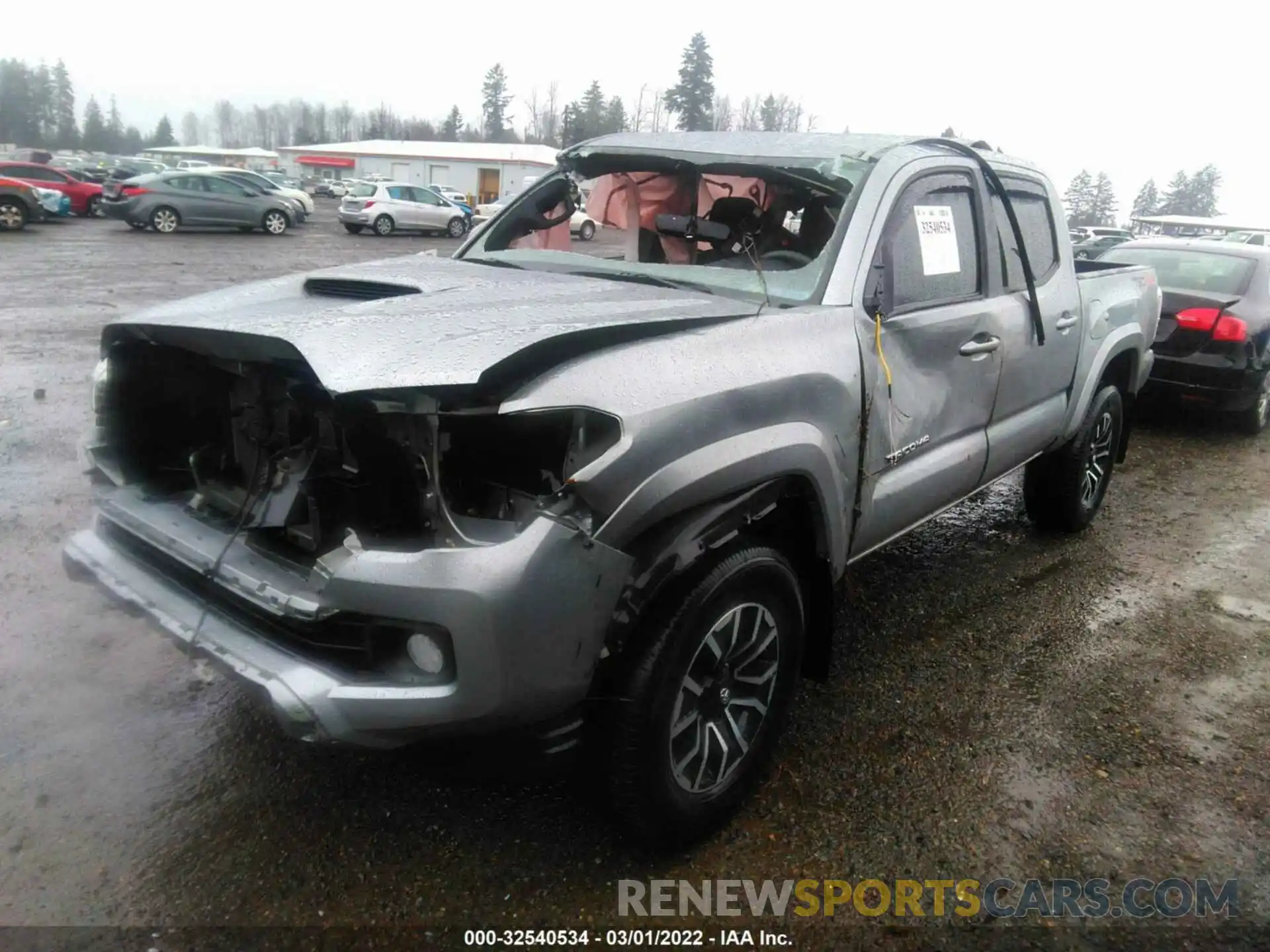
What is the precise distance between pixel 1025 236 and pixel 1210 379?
437cm

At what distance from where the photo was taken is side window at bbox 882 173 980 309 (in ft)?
10.9

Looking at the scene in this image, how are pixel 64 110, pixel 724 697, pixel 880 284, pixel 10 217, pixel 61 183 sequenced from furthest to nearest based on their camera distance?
pixel 64 110
pixel 61 183
pixel 10 217
pixel 880 284
pixel 724 697

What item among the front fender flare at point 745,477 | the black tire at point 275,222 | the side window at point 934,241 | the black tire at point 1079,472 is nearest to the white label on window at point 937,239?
the side window at point 934,241

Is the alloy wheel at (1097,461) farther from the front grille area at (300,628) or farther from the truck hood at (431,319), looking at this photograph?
the front grille area at (300,628)

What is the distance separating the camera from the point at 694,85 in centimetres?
7112

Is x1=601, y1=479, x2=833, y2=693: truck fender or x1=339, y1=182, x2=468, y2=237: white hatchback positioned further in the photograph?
x1=339, y1=182, x2=468, y2=237: white hatchback

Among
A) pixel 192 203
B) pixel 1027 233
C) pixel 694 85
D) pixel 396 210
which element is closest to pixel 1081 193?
pixel 694 85

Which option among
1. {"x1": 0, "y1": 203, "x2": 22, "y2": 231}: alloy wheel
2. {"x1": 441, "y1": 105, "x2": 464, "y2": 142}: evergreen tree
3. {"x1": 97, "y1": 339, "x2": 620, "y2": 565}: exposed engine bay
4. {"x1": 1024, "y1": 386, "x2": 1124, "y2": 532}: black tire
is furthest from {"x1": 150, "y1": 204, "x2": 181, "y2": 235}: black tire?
{"x1": 441, "y1": 105, "x2": 464, "y2": 142}: evergreen tree

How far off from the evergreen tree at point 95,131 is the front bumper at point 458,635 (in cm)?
12312

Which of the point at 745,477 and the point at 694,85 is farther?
the point at 694,85

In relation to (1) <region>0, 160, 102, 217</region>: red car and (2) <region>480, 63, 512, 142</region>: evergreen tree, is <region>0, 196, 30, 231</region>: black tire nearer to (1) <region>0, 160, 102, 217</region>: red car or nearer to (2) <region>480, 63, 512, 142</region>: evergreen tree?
(1) <region>0, 160, 102, 217</region>: red car

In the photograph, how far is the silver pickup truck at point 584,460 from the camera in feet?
6.98

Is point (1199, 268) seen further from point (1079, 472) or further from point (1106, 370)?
point (1079, 472)

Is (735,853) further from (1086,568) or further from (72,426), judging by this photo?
(72,426)
